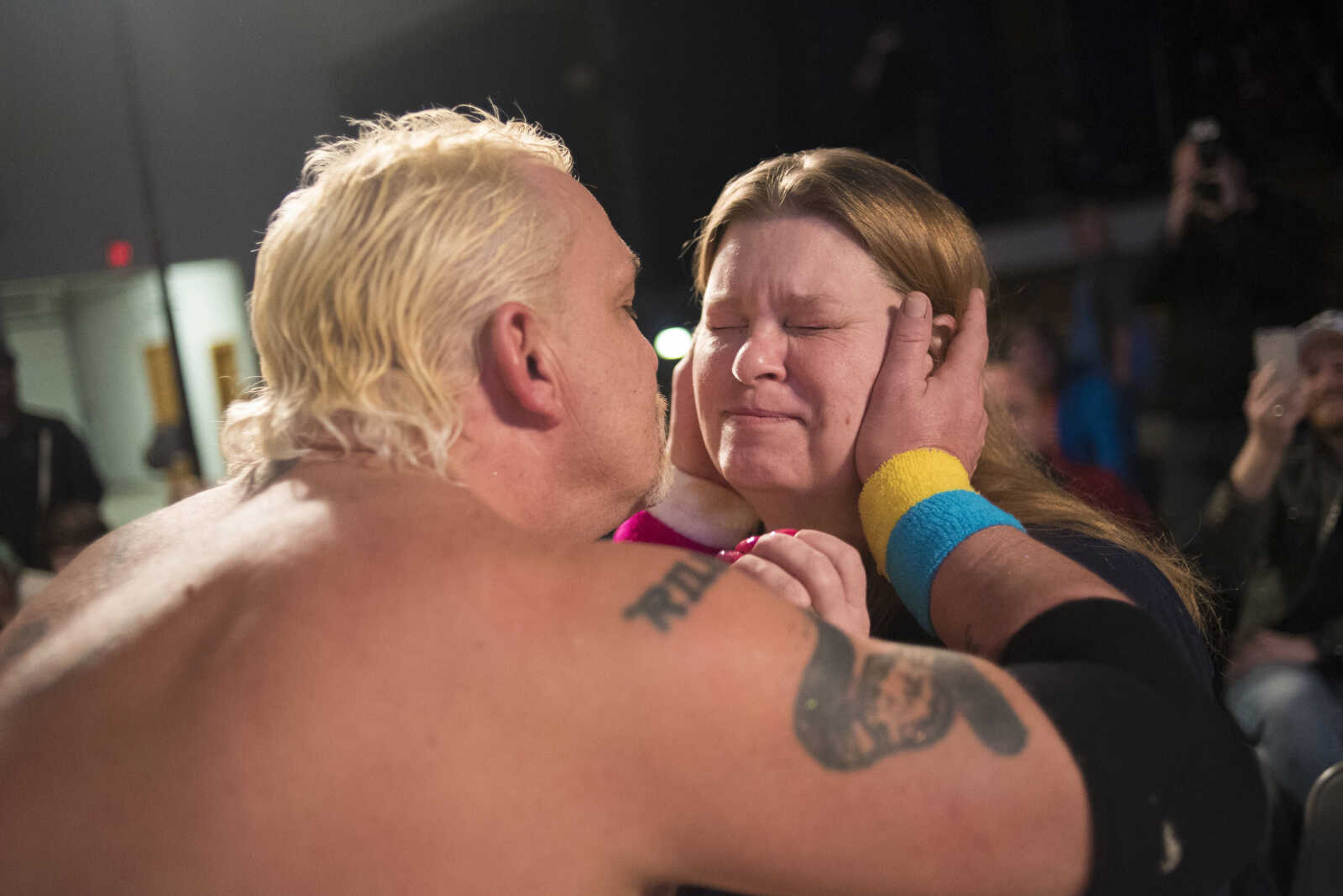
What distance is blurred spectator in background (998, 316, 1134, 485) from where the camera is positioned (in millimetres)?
3547

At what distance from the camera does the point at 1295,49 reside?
11.1ft

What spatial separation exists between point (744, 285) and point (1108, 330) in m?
3.03

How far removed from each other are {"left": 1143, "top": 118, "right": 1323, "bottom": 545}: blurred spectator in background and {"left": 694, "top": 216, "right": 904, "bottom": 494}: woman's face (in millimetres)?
1983

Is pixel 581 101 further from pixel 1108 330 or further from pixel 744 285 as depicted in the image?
pixel 744 285

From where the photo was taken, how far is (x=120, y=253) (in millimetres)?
2736

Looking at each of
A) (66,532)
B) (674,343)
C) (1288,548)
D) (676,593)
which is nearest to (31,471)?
(66,532)

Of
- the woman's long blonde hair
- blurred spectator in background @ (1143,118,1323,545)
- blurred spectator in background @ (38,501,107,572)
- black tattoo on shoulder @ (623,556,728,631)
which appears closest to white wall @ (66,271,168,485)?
blurred spectator in background @ (38,501,107,572)

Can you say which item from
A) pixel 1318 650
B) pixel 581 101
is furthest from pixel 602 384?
pixel 581 101

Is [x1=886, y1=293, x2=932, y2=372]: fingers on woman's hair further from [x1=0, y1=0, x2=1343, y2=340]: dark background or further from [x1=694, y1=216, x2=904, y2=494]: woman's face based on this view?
[x1=0, y1=0, x2=1343, y2=340]: dark background

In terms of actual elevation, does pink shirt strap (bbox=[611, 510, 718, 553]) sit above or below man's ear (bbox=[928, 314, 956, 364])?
below

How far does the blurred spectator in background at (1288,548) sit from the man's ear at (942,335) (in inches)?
46.5

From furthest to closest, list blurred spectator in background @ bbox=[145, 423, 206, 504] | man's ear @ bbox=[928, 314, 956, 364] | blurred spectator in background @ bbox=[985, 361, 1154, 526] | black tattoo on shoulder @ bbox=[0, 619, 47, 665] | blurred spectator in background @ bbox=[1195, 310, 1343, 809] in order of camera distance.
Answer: blurred spectator in background @ bbox=[145, 423, 206, 504], blurred spectator in background @ bbox=[985, 361, 1154, 526], blurred spectator in background @ bbox=[1195, 310, 1343, 809], man's ear @ bbox=[928, 314, 956, 364], black tattoo on shoulder @ bbox=[0, 619, 47, 665]

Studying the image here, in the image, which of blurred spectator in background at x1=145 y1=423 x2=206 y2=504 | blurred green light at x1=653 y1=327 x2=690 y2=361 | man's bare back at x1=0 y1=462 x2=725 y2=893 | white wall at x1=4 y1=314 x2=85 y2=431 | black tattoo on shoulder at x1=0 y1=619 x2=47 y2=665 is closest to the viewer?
man's bare back at x1=0 y1=462 x2=725 y2=893

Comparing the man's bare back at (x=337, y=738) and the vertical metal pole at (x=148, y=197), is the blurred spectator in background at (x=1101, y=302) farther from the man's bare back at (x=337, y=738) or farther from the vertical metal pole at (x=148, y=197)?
the man's bare back at (x=337, y=738)
